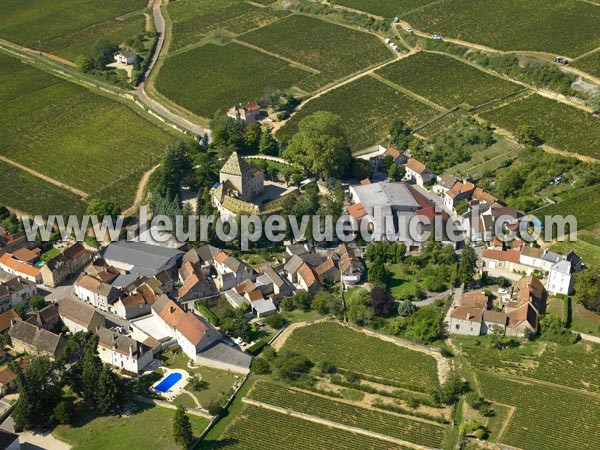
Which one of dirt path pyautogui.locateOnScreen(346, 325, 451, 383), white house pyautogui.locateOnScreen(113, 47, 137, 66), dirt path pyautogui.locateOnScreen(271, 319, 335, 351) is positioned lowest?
dirt path pyautogui.locateOnScreen(271, 319, 335, 351)

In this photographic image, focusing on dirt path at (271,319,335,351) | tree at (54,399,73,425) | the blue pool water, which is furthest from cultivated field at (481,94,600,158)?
tree at (54,399,73,425)

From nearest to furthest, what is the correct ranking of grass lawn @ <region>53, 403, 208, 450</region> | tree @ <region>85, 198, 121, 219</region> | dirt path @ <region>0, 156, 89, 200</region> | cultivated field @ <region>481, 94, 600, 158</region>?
grass lawn @ <region>53, 403, 208, 450</region>, tree @ <region>85, 198, 121, 219</region>, dirt path @ <region>0, 156, 89, 200</region>, cultivated field @ <region>481, 94, 600, 158</region>

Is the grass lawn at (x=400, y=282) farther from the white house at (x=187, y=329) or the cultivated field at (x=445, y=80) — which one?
the cultivated field at (x=445, y=80)

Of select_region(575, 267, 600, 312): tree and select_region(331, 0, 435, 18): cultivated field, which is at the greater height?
select_region(331, 0, 435, 18): cultivated field

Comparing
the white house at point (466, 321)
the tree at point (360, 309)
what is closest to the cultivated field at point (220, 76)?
the tree at point (360, 309)

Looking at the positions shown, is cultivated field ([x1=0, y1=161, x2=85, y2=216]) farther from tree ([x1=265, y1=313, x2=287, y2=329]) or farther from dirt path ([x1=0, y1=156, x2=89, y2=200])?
tree ([x1=265, y1=313, x2=287, y2=329])

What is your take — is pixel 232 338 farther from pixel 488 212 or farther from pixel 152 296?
pixel 488 212

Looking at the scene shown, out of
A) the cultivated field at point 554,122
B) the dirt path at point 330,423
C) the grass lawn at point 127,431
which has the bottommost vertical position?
the grass lawn at point 127,431

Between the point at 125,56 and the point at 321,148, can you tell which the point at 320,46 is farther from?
the point at 321,148
